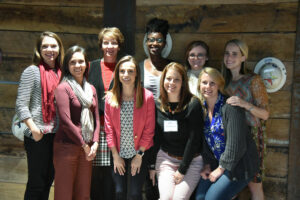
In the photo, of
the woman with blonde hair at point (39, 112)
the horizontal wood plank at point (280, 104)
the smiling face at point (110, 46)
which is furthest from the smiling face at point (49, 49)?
the horizontal wood plank at point (280, 104)

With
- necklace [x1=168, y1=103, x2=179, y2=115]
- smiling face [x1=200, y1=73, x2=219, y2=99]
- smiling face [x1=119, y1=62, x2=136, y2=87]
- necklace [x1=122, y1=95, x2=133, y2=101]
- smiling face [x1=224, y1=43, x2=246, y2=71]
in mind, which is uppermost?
smiling face [x1=224, y1=43, x2=246, y2=71]

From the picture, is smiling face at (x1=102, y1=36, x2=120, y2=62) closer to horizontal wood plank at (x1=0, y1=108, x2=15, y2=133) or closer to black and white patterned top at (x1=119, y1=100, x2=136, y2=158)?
black and white patterned top at (x1=119, y1=100, x2=136, y2=158)

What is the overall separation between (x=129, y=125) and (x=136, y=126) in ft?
0.20

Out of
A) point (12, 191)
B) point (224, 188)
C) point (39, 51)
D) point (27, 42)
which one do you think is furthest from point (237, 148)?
point (12, 191)

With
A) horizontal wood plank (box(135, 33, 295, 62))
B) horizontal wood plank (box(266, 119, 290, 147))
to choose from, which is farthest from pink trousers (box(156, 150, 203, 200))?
horizontal wood plank (box(135, 33, 295, 62))

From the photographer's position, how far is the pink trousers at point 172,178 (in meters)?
2.15

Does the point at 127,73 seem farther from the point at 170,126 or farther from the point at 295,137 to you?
the point at 295,137

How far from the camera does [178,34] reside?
2814 mm

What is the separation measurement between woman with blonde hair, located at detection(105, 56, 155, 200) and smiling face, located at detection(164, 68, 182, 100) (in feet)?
0.58

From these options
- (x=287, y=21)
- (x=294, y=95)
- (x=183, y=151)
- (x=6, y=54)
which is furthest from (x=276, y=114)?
(x=6, y=54)

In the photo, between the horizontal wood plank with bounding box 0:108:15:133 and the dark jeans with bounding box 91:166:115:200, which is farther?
the horizontal wood plank with bounding box 0:108:15:133

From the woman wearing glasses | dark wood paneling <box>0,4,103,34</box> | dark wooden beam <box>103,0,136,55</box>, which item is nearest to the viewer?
the woman wearing glasses

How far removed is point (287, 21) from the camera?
8.48 ft

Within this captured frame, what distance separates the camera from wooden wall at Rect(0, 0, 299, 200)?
2625 millimetres
